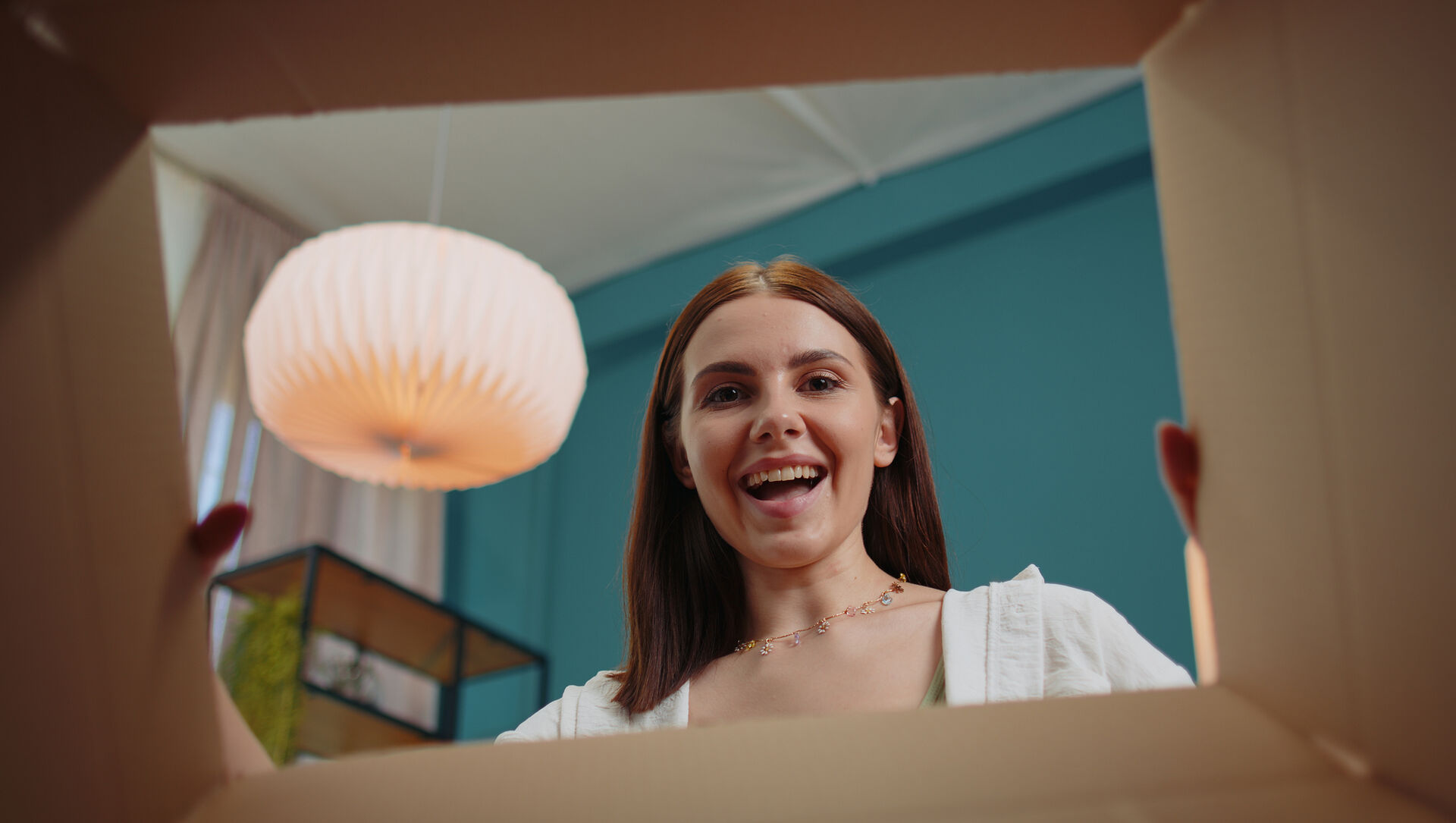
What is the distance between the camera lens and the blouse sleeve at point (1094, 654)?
2.46ft

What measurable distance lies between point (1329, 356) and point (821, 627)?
2.35 feet

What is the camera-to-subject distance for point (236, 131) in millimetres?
2984

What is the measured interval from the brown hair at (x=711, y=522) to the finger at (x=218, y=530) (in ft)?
2.26

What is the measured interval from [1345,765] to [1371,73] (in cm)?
18

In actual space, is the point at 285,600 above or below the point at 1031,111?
below

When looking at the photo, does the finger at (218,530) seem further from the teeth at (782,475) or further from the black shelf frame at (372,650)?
the black shelf frame at (372,650)

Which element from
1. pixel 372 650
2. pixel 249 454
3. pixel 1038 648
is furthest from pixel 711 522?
pixel 249 454

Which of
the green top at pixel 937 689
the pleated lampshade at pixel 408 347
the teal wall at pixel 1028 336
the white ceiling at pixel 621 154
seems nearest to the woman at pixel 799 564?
the green top at pixel 937 689

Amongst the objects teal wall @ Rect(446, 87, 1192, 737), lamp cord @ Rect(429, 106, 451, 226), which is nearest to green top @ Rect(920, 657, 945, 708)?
teal wall @ Rect(446, 87, 1192, 737)

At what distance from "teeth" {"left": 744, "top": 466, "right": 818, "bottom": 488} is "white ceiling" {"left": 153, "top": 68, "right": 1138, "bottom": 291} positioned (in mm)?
1945

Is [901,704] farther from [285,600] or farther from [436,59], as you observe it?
[285,600]

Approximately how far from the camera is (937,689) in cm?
82

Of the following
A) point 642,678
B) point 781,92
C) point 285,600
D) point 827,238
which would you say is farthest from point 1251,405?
point 827,238

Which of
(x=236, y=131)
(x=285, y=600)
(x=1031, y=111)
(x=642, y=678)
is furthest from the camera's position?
(x=236, y=131)
